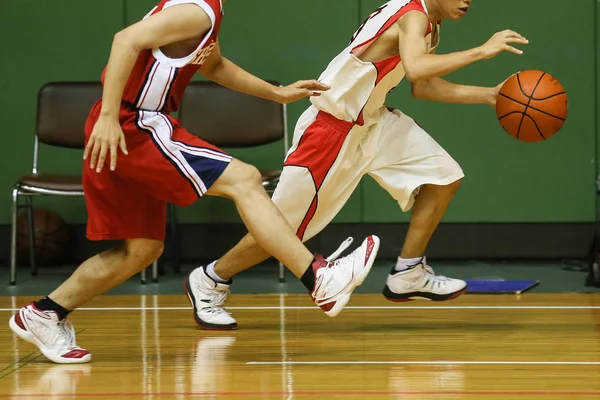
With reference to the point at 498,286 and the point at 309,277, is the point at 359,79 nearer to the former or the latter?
the point at 309,277

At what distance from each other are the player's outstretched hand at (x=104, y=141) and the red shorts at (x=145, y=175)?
0.45 feet

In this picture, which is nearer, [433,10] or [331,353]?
[331,353]

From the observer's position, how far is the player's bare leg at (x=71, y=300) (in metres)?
3.76

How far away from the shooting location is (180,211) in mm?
6977

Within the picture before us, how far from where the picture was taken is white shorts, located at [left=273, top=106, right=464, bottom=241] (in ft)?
14.5

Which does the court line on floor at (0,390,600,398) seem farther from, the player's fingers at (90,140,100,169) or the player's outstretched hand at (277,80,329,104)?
the player's outstretched hand at (277,80,329,104)

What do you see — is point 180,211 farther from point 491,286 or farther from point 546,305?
point 546,305

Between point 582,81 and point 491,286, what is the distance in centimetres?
192

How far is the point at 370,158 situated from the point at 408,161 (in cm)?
17

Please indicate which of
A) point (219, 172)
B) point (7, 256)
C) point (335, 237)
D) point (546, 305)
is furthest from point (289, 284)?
point (219, 172)

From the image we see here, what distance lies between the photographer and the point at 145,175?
143 inches

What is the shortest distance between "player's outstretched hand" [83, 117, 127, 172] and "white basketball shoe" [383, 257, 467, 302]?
1.59m

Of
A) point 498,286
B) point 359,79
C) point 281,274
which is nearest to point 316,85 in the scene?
point 359,79

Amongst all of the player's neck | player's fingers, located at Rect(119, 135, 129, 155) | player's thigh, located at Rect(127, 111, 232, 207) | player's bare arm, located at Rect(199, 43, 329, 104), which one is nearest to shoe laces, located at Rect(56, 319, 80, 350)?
player's thigh, located at Rect(127, 111, 232, 207)
